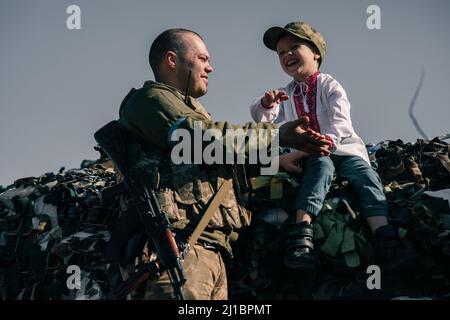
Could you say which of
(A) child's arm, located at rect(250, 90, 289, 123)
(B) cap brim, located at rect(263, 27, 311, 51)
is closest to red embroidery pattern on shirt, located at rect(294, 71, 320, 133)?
(A) child's arm, located at rect(250, 90, 289, 123)

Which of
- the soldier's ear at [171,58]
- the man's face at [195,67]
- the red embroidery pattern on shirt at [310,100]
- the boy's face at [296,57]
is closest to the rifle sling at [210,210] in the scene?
the man's face at [195,67]

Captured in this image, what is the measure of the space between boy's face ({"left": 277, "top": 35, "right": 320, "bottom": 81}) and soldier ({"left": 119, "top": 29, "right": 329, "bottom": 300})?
67.4 inches

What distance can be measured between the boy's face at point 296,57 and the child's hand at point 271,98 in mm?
463

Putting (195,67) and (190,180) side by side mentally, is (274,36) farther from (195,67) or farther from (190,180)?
(190,180)

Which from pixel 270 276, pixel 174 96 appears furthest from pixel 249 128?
pixel 270 276

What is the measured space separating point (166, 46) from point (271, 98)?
1.25m

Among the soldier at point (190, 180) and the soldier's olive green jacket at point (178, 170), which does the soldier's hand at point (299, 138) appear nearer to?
the soldier at point (190, 180)

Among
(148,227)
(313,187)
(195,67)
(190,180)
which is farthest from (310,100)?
(148,227)

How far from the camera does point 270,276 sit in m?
7.42

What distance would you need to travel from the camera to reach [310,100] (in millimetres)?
8406

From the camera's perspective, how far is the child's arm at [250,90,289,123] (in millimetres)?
→ 8203

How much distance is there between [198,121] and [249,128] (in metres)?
0.44

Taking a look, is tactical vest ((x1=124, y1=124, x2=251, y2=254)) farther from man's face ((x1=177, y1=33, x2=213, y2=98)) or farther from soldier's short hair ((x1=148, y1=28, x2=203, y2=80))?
soldier's short hair ((x1=148, y1=28, x2=203, y2=80))

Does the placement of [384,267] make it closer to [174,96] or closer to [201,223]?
[201,223]
